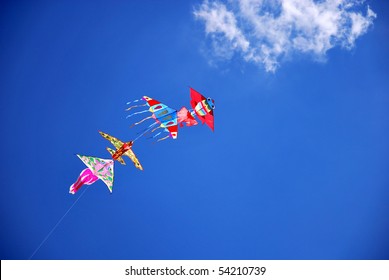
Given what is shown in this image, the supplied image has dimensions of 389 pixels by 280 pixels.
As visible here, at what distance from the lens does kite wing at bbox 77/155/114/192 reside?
31.1 ft

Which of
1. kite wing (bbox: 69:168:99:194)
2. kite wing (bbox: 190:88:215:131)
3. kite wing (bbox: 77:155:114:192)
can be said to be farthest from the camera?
kite wing (bbox: 190:88:215:131)

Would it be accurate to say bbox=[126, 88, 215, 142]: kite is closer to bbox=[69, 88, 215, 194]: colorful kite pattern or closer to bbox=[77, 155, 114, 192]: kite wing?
bbox=[69, 88, 215, 194]: colorful kite pattern

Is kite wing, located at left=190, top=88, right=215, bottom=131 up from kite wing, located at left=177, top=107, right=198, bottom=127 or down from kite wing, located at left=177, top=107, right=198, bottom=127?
up

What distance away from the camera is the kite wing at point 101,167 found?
9.47 meters

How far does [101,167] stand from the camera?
9.62 meters

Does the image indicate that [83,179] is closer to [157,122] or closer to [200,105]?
[157,122]

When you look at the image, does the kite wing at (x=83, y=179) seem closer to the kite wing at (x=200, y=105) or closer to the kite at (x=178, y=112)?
the kite at (x=178, y=112)

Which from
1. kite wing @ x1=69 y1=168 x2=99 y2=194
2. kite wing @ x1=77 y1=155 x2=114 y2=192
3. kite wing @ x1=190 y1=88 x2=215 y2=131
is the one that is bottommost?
kite wing @ x1=69 y1=168 x2=99 y2=194

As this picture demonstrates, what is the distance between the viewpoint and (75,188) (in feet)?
31.7

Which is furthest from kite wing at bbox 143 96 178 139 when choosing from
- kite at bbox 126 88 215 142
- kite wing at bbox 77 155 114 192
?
kite wing at bbox 77 155 114 192

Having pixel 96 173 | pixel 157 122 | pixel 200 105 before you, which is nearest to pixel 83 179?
pixel 96 173
